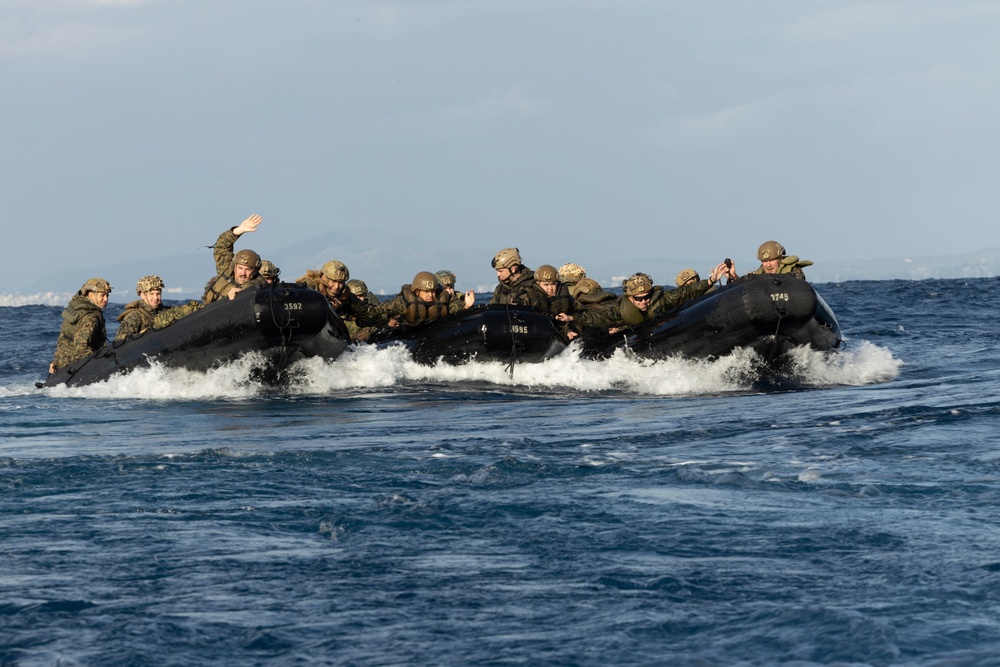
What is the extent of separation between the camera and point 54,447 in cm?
1045

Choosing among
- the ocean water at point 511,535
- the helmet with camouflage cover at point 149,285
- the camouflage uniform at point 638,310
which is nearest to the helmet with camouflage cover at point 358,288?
the camouflage uniform at point 638,310

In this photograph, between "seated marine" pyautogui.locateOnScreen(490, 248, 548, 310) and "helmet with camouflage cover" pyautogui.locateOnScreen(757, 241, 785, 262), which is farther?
"seated marine" pyautogui.locateOnScreen(490, 248, 548, 310)

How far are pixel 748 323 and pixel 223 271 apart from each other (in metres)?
6.70

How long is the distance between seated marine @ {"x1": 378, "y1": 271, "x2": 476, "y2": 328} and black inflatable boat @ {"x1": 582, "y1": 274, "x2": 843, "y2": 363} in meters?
2.88

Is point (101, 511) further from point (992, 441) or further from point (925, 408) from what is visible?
point (925, 408)

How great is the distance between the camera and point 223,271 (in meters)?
16.3

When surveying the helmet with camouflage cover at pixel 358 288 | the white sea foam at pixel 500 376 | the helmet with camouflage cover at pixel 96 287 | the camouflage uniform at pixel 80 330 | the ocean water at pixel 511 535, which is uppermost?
the helmet with camouflage cover at pixel 96 287

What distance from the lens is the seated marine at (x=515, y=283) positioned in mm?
17922

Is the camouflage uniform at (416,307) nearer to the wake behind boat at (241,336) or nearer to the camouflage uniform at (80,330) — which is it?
the wake behind boat at (241,336)

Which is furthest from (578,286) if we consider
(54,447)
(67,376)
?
(54,447)

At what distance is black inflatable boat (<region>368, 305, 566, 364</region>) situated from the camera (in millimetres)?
16703

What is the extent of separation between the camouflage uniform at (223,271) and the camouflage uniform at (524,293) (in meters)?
3.72

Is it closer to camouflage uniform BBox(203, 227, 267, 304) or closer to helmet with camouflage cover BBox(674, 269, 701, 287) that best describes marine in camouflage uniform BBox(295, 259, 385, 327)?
camouflage uniform BBox(203, 227, 267, 304)

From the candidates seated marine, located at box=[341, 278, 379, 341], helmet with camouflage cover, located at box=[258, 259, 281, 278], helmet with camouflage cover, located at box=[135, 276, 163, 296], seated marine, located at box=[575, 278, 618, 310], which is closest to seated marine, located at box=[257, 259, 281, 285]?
helmet with camouflage cover, located at box=[258, 259, 281, 278]
